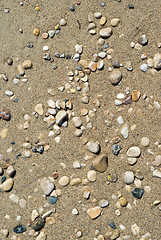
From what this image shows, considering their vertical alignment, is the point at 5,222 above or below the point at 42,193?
below

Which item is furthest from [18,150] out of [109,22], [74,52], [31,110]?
[109,22]

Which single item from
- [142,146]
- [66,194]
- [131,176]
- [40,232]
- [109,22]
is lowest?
[40,232]

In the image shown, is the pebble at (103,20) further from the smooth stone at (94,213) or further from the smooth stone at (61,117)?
the smooth stone at (94,213)

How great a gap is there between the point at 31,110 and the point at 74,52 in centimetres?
69

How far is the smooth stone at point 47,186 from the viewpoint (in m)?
2.30

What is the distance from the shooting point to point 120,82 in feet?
7.64

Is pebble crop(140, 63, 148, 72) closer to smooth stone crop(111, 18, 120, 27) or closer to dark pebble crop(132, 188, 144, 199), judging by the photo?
smooth stone crop(111, 18, 120, 27)

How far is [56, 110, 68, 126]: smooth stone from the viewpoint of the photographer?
2.31 m

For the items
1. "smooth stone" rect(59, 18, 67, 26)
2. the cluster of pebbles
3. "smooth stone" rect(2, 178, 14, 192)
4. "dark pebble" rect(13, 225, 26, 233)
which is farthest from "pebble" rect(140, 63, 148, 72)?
"dark pebble" rect(13, 225, 26, 233)

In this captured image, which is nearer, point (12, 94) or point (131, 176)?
point (131, 176)

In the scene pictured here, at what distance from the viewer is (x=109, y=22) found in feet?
7.77

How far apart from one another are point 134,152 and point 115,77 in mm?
704

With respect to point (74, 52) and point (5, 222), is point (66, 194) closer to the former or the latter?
point (5, 222)

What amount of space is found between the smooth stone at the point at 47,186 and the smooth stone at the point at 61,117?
1.76 feet
